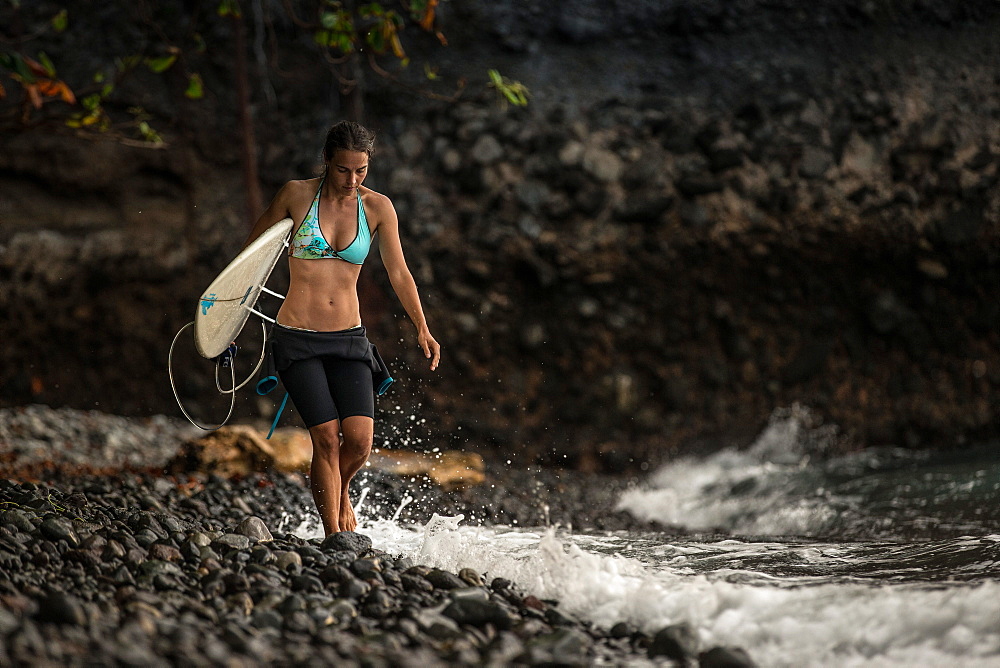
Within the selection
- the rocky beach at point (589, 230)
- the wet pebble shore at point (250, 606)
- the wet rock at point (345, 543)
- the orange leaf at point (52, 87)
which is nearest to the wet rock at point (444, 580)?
the wet pebble shore at point (250, 606)

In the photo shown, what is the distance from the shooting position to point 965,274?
32.5 ft

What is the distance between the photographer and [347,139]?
4.14 m

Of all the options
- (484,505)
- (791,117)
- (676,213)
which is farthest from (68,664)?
(791,117)

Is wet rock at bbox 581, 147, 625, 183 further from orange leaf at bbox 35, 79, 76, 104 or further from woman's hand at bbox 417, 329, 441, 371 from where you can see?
woman's hand at bbox 417, 329, 441, 371

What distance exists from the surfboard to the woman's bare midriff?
0.45 feet

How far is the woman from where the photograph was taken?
4273mm

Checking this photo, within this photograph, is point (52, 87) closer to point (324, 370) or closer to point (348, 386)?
point (324, 370)

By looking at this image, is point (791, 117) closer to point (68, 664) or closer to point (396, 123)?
point (396, 123)

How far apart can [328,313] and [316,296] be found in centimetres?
10

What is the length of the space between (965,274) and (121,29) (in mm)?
10322

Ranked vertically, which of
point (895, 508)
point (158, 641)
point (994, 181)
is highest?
point (994, 181)

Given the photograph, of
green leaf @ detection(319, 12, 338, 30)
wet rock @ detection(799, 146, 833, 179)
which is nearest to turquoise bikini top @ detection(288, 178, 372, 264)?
green leaf @ detection(319, 12, 338, 30)

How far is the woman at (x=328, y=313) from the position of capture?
4.27 metres

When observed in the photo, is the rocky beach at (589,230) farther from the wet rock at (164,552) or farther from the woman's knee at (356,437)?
the wet rock at (164,552)
